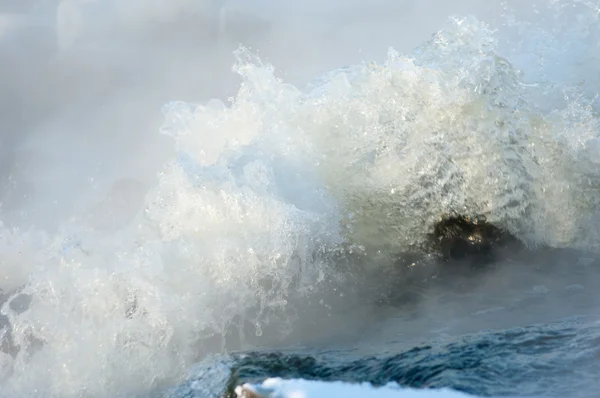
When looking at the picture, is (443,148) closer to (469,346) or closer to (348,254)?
(348,254)

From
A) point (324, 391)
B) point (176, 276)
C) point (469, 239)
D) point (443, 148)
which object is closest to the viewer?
point (324, 391)

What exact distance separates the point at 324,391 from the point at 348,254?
6.27 ft

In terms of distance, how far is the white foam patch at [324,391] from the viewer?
1674 millimetres

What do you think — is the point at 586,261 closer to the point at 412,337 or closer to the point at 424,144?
the point at 424,144

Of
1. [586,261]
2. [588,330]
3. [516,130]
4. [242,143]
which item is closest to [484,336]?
[588,330]

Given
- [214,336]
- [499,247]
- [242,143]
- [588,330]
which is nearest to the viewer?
[588,330]

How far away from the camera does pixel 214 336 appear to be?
304 centimetres

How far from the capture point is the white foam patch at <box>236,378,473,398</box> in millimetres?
1674

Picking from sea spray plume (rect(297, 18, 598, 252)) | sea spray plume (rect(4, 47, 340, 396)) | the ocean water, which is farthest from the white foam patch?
sea spray plume (rect(297, 18, 598, 252))

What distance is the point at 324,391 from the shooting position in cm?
171

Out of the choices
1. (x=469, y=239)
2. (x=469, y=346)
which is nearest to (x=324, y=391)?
(x=469, y=346)

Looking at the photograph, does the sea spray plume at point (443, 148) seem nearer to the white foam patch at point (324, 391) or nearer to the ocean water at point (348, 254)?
the ocean water at point (348, 254)

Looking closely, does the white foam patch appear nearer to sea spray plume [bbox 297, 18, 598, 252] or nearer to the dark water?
the dark water

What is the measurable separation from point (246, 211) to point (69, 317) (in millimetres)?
974
